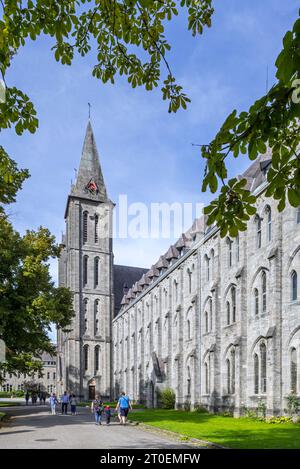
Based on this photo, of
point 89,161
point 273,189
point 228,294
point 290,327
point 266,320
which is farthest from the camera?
point 89,161

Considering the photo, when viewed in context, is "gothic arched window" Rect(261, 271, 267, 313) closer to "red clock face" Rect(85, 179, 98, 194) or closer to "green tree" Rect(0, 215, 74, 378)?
"green tree" Rect(0, 215, 74, 378)

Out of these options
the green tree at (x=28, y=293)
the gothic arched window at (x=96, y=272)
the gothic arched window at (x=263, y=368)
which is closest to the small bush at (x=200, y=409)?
the gothic arched window at (x=263, y=368)

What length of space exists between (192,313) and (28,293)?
16505mm

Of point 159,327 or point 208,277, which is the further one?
point 159,327

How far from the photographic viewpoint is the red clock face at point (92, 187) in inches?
2893

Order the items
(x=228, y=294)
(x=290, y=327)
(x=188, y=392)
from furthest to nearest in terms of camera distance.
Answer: (x=188, y=392)
(x=228, y=294)
(x=290, y=327)

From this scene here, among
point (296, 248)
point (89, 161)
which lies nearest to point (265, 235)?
point (296, 248)

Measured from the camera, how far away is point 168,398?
140 ft

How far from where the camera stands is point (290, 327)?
25234 mm

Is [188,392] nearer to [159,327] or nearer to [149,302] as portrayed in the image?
Result: [159,327]

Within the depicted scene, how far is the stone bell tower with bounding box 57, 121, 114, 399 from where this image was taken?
66062mm

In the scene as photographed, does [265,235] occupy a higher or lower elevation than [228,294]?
higher

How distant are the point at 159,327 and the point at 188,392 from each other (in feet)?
31.7

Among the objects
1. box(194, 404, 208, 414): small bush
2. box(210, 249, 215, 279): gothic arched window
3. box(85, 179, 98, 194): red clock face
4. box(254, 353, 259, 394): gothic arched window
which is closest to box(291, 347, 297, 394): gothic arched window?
box(254, 353, 259, 394): gothic arched window
